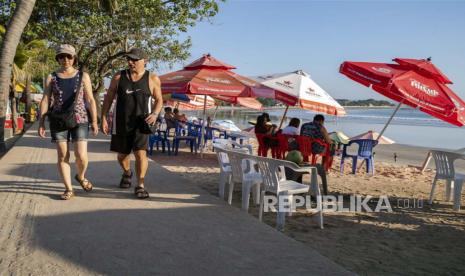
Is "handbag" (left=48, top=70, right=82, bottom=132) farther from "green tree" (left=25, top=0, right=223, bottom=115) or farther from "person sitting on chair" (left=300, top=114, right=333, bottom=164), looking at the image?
"green tree" (left=25, top=0, right=223, bottom=115)

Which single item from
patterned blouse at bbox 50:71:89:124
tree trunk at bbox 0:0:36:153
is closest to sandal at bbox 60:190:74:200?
patterned blouse at bbox 50:71:89:124

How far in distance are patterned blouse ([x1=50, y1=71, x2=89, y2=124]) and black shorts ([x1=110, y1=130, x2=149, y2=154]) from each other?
0.49m

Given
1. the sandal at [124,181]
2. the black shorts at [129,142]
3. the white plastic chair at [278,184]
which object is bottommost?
the sandal at [124,181]

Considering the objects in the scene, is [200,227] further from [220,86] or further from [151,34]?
[151,34]

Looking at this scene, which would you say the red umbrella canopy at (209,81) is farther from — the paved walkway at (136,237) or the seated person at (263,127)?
the paved walkway at (136,237)

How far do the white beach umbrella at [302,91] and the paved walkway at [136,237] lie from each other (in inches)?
152

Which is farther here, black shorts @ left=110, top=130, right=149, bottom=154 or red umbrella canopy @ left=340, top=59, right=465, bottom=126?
red umbrella canopy @ left=340, top=59, right=465, bottom=126

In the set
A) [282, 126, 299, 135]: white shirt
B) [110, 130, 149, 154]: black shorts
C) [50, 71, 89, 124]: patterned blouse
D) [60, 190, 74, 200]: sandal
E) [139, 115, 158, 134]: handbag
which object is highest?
[50, 71, 89, 124]: patterned blouse

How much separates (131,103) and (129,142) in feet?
1.53

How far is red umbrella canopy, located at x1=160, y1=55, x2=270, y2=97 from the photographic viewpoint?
31.0 ft

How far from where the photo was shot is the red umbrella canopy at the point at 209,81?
31.0 feet

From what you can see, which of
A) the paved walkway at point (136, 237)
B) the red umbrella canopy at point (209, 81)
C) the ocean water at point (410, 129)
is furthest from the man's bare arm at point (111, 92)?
the ocean water at point (410, 129)

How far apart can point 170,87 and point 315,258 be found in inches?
270

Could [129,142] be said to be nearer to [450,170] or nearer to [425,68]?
[450,170]
